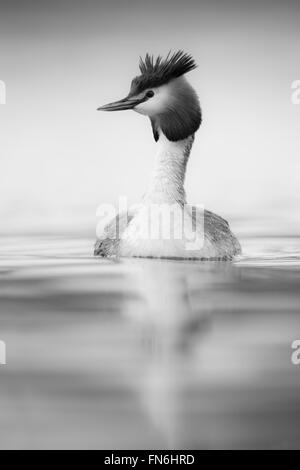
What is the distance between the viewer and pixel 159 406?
219cm

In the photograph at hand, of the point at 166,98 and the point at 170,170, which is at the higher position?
the point at 166,98

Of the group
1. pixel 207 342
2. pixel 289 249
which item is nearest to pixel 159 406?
pixel 207 342

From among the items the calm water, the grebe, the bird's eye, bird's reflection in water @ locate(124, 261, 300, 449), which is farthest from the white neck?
bird's reflection in water @ locate(124, 261, 300, 449)

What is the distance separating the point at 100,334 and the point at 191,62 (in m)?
3.09

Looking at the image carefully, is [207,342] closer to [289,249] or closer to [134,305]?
[134,305]

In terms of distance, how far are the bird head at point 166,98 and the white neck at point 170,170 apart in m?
0.05

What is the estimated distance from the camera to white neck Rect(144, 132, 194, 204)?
Result: 5.53 metres

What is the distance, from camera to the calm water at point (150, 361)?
2021mm

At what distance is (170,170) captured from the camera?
18.4 feet

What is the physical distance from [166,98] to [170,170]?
498 millimetres
